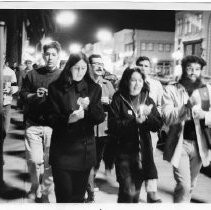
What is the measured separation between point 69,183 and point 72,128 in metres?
0.43

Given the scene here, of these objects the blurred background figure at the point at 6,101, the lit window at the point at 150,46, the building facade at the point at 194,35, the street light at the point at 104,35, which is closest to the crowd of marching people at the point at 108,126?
the blurred background figure at the point at 6,101

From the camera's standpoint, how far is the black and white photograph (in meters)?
2.70

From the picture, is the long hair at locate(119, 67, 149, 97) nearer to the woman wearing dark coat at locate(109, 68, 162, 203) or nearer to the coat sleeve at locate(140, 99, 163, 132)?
the woman wearing dark coat at locate(109, 68, 162, 203)

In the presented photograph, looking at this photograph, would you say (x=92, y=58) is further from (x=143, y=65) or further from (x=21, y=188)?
(x=21, y=188)

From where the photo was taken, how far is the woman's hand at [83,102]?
2751 mm

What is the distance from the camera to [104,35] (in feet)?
13.5

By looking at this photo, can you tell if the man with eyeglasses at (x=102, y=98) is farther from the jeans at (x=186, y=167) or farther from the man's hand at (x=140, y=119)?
the jeans at (x=186, y=167)

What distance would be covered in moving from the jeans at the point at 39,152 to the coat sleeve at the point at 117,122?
2.38 ft

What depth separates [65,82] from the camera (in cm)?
270

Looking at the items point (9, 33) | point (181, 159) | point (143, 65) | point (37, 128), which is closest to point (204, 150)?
point (181, 159)

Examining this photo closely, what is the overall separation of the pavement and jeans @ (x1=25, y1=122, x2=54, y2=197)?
24cm

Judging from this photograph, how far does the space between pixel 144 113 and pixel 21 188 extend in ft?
5.52

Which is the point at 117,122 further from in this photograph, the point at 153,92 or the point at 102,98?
the point at 153,92

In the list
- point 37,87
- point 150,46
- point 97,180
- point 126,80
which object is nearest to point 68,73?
point 126,80
